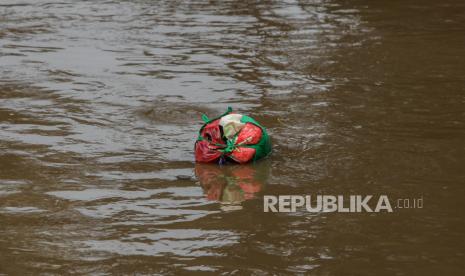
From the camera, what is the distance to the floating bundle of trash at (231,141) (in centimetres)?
746

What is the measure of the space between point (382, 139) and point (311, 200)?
167cm

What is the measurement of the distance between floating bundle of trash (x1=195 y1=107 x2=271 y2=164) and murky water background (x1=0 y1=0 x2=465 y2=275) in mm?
130

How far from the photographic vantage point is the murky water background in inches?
227

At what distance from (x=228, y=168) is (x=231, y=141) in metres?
0.22

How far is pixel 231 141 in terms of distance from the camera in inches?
294

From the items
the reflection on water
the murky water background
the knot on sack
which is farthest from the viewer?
the knot on sack

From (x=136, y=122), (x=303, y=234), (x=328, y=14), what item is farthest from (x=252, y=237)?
(x=328, y=14)

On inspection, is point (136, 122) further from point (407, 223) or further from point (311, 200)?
point (407, 223)

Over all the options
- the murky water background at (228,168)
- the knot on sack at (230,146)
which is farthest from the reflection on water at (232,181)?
the knot on sack at (230,146)

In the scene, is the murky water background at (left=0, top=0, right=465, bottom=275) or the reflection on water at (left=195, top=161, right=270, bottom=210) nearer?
the murky water background at (left=0, top=0, right=465, bottom=275)

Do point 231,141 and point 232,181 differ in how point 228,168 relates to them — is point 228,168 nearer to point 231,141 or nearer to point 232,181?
point 231,141

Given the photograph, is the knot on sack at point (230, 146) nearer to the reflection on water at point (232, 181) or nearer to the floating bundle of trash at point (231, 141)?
the floating bundle of trash at point (231, 141)

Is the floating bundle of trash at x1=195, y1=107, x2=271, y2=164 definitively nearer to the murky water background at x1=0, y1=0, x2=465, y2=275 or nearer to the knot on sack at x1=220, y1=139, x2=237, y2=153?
the knot on sack at x1=220, y1=139, x2=237, y2=153

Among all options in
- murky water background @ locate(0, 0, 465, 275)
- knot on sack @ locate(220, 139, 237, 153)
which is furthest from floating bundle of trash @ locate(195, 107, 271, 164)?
murky water background @ locate(0, 0, 465, 275)
